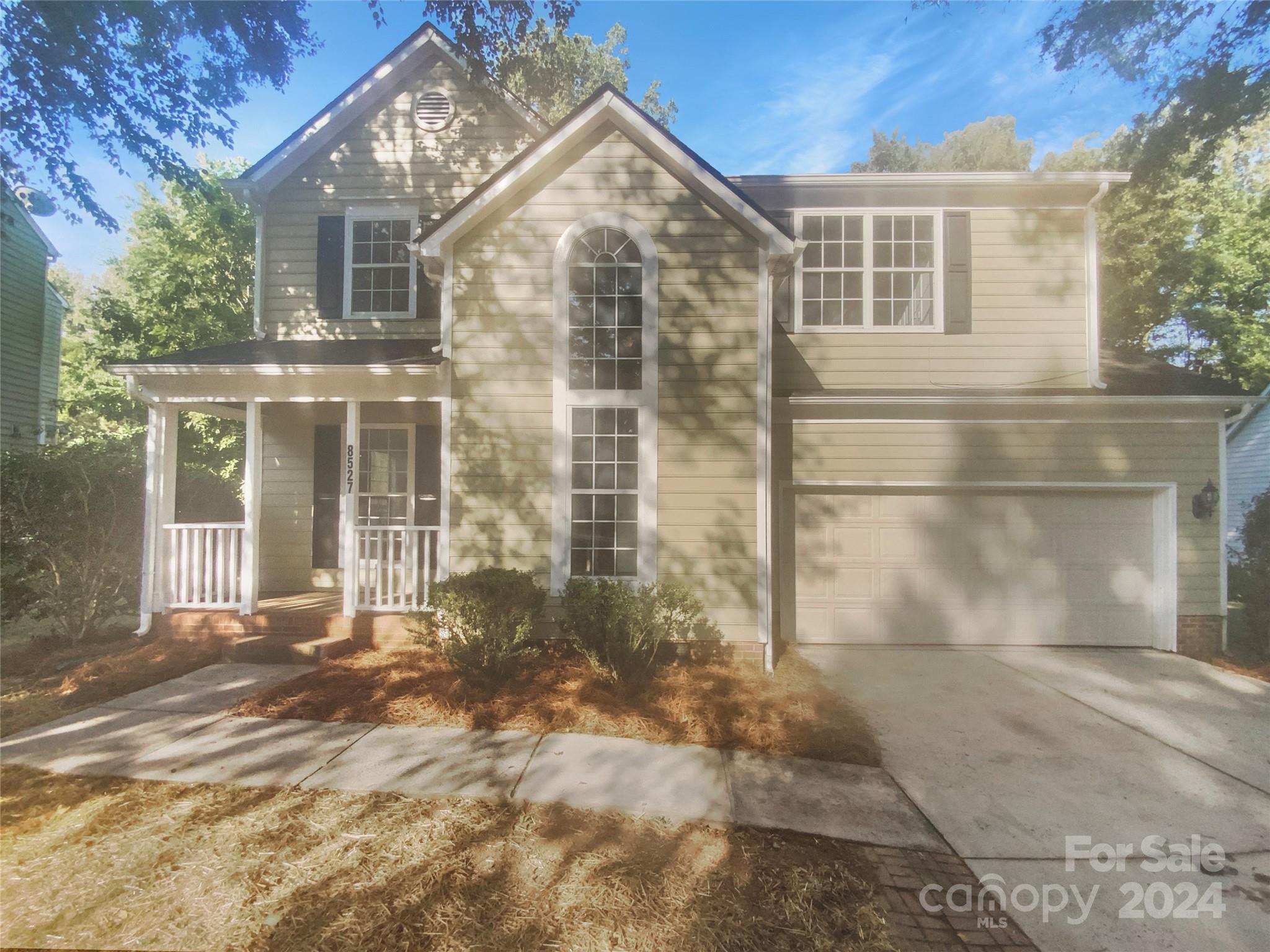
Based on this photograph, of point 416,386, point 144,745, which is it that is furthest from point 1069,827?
point 416,386

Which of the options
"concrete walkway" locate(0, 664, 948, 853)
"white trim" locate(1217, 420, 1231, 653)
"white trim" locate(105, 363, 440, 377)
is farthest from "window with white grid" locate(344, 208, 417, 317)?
"white trim" locate(1217, 420, 1231, 653)

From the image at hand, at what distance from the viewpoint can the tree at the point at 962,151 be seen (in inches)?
1156

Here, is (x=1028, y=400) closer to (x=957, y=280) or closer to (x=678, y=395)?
(x=957, y=280)

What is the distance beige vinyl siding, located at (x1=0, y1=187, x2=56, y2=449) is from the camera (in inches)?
476

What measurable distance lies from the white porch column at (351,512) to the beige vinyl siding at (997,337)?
5.75 metres

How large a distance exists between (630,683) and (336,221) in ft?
26.6

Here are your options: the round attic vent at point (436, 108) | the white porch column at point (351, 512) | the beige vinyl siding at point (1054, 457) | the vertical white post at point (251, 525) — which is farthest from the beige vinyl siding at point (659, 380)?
the round attic vent at point (436, 108)

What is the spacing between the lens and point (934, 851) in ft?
11.2

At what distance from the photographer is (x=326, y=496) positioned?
8.62m

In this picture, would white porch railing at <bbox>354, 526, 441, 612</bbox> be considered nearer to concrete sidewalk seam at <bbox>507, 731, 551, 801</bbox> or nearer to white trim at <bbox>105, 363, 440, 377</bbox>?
white trim at <bbox>105, 363, 440, 377</bbox>

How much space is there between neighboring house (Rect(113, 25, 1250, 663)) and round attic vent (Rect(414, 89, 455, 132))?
42 mm

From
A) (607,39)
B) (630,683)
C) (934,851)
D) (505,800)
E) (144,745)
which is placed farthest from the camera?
(607,39)

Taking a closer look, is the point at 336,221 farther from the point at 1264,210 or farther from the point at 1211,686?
the point at 1264,210

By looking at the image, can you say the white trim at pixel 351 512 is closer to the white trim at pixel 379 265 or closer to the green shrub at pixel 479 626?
the green shrub at pixel 479 626
